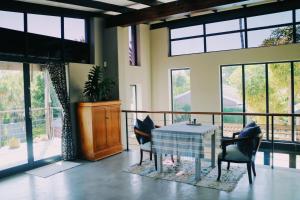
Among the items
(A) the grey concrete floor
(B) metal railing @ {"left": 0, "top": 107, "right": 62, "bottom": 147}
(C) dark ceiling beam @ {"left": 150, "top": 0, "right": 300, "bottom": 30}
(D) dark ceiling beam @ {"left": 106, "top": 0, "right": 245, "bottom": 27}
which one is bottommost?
(A) the grey concrete floor

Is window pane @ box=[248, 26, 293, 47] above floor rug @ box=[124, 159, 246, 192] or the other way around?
above

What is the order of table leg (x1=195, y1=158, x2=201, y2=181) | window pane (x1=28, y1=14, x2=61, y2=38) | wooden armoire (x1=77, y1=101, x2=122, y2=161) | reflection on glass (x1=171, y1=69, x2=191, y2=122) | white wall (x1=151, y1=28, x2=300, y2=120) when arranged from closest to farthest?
table leg (x1=195, y1=158, x2=201, y2=181) < window pane (x1=28, y1=14, x2=61, y2=38) < wooden armoire (x1=77, y1=101, x2=122, y2=161) < white wall (x1=151, y1=28, x2=300, y2=120) < reflection on glass (x1=171, y1=69, x2=191, y2=122)

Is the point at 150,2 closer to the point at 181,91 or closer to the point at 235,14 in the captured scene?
the point at 235,14

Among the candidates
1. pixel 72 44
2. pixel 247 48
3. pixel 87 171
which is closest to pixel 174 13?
pixel 72 44

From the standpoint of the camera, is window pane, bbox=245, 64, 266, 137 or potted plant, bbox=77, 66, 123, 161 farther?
window pane, bbox=245, 64, 266, 137

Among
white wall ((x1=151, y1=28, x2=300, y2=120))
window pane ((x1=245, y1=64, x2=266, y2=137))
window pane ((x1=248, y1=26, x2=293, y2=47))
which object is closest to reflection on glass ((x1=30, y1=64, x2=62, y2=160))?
white wall ((x1=151, y1=28, x2=300, y2=120))

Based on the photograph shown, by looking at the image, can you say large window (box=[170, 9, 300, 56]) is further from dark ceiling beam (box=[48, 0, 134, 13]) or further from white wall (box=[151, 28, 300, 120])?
dark ceiling beam (box=[48, 0, 134, 13])

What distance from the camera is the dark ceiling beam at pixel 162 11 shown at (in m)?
4.79

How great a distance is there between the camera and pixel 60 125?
556 centimetres

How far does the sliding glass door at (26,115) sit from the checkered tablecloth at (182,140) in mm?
2425


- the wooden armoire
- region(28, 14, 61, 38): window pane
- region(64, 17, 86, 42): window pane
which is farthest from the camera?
region(64, 17, 86, 42): window pane

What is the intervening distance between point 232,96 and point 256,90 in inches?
26.7

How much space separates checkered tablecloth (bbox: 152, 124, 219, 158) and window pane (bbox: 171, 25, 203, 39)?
14.1ft

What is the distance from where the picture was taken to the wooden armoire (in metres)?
5.35
